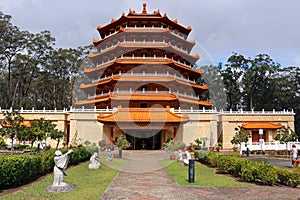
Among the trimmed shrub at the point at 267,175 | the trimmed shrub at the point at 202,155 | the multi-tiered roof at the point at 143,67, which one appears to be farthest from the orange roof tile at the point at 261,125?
the trimmed shrub at the point at 267,175

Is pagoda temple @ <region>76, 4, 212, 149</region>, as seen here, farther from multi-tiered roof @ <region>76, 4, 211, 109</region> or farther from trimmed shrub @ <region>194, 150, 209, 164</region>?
trimmed shrub @ <region>194, 150, 209, 164</region>

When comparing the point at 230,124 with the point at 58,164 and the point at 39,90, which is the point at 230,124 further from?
the point at 39,90

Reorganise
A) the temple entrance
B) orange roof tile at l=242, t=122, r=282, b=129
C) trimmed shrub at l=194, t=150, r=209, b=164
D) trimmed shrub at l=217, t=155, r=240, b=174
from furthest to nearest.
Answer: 1. orange roof tile at l=242, t=122, r=282, b=129
2. the temple entrance
3. trimmed shrub at l=194, t=150, r=209, b=164
4. trimmed shrub at l=217, t=155, r=240, b=174

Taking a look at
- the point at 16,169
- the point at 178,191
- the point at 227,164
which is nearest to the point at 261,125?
the point at 227,164

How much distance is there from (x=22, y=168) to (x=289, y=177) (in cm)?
1132

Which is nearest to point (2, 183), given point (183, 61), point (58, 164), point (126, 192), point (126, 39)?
point (58, 164)

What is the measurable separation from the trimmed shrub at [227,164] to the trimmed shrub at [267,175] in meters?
1.98

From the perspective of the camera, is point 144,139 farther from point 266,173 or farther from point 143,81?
point 266,173

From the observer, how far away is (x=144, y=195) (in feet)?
30.5

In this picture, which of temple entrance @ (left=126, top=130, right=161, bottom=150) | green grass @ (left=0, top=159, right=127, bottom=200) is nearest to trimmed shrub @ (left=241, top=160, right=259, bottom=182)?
green grass @ (left=0, top=159, right=127, bottom=200)

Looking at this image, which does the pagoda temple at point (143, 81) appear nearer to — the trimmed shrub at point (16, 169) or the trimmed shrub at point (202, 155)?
the trimmed shrub at point (202, 155)

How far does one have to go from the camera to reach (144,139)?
3027cm

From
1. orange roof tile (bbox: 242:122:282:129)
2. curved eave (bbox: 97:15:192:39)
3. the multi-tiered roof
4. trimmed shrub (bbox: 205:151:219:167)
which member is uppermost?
curved eave (bbox: 97:15:192:39)

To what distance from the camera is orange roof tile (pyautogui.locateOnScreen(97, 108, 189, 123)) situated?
2673 cm
